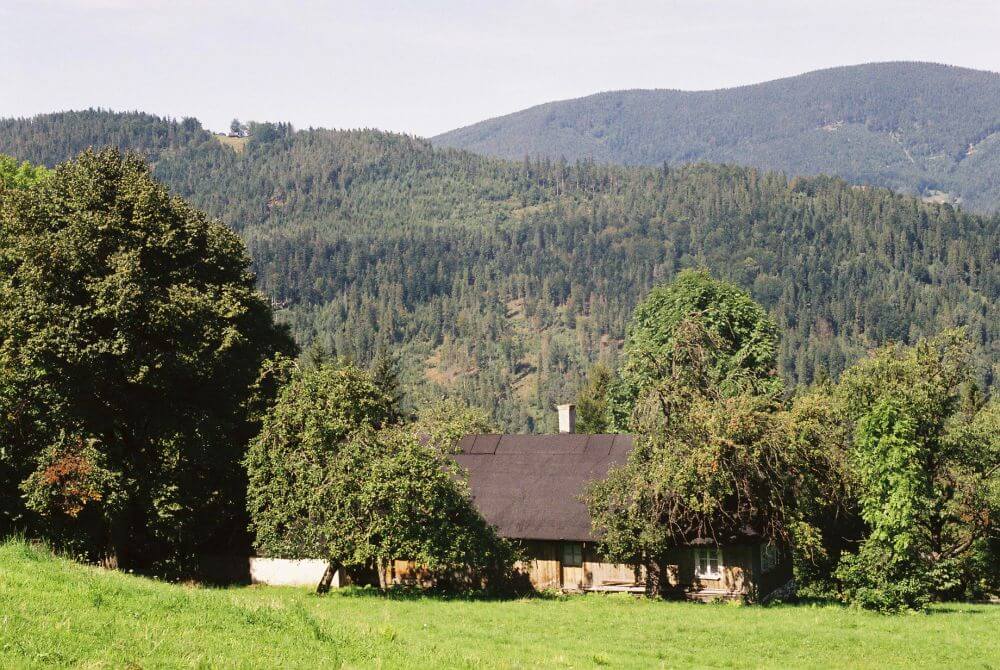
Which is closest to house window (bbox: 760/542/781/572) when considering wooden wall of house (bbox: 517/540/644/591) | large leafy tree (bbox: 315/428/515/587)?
wooden wall of house (bbox: 517/540/644/591)

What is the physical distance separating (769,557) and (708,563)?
3.71 metres

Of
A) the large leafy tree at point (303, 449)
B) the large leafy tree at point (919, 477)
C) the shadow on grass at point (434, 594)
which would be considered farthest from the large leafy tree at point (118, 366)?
the large leafy tree at point (919, 477)

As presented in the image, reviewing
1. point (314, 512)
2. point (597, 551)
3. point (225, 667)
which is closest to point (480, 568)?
point (597, 551)

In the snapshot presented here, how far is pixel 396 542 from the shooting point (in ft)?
116

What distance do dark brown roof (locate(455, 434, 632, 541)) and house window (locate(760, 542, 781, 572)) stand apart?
650 centimetres

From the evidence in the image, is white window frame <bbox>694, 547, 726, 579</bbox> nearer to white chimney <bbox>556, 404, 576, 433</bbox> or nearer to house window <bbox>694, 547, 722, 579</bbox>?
house window <bbox>694, 547, 722, 579</bbox>

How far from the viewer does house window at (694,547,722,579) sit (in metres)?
38.9

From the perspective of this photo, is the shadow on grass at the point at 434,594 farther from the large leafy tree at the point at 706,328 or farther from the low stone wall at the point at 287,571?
the large leafy tree at the point at 706,328

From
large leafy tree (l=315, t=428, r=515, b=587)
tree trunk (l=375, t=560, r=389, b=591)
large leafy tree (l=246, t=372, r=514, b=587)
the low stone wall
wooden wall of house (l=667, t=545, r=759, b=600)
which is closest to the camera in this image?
large leafy tree (l=315, t=428, r=515, b=587)

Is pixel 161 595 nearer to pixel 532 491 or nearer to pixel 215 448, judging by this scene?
pixel 215 448

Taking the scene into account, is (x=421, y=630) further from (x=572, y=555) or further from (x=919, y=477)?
(x=919, y=477)

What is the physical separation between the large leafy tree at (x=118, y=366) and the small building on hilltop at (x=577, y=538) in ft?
34.4

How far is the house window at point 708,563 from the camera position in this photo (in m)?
38.9

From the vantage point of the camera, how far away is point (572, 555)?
40.5 metres
